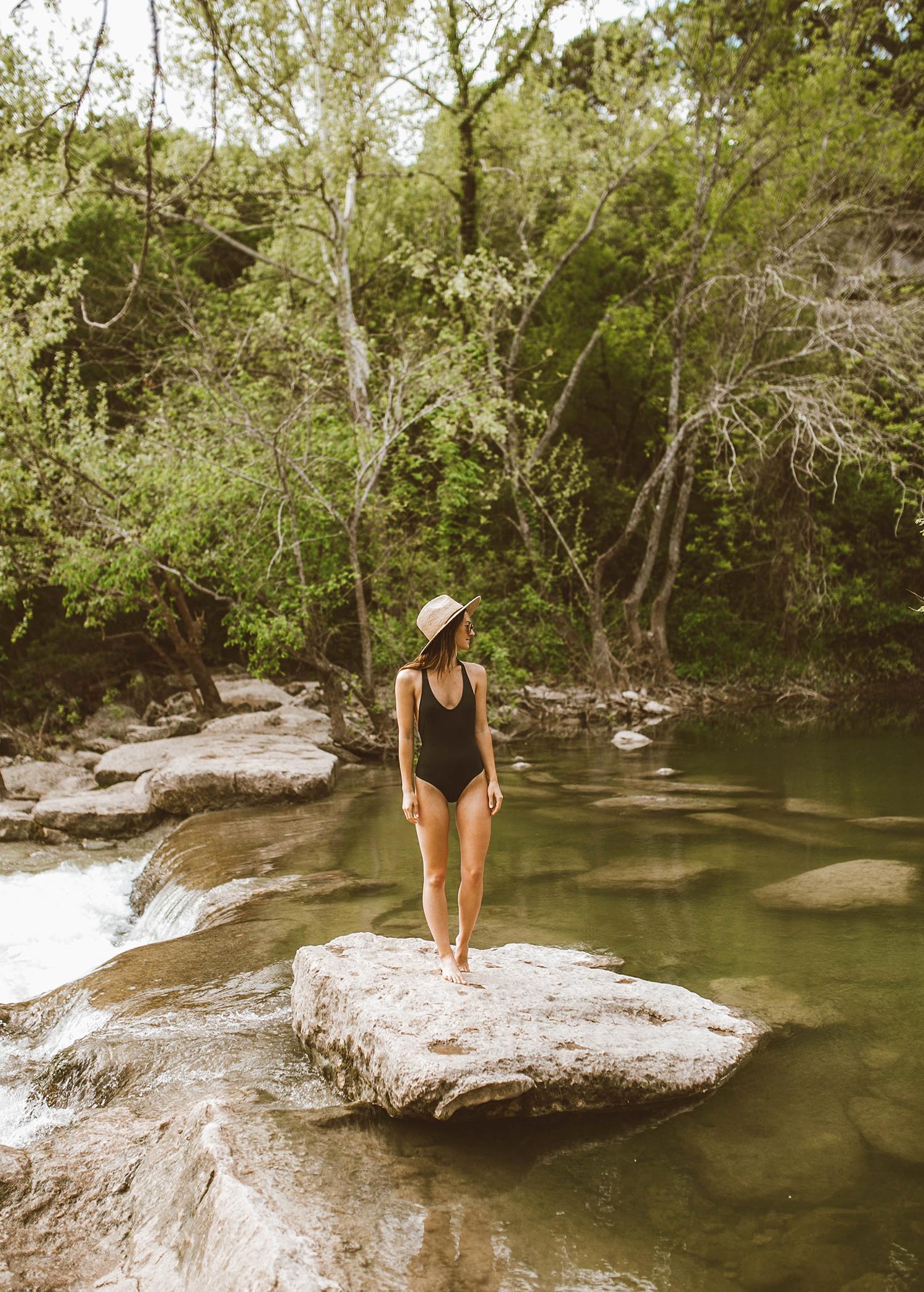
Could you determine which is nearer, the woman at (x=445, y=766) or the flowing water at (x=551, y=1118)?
the flowing water at (x=551, y=1118)

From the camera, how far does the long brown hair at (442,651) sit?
4.66 metres

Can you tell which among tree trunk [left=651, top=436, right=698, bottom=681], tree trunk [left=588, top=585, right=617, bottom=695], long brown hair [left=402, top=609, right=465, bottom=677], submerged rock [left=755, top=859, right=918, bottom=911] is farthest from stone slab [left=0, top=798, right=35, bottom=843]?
tree trunk [left=651, top=436, right=698, bottom=681]

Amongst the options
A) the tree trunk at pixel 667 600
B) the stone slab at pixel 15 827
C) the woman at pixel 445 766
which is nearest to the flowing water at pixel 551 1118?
the stone slab at pixel 15 827

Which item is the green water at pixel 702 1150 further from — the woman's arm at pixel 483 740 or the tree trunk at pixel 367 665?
the tree trunk at pixel 367 665

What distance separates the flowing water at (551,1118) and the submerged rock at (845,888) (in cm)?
15

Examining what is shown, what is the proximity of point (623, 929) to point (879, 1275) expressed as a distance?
10.7 feet

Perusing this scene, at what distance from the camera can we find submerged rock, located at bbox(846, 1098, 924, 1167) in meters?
3.67

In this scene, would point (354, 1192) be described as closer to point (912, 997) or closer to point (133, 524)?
point (912, 997)

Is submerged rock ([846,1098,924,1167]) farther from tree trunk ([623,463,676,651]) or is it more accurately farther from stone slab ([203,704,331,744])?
tree trunk ([623,463,676,651])

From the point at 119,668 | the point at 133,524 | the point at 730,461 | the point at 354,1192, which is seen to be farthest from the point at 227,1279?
the point at 730,461

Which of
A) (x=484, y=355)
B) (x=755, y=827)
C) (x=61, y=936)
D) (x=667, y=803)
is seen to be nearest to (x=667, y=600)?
(x=484, y=355)

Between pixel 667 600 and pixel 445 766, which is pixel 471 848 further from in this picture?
pixel 667 600

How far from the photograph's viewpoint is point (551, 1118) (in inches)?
154

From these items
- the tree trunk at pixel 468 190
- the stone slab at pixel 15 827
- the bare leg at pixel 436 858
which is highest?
the tree trunk at pixel 468 190
